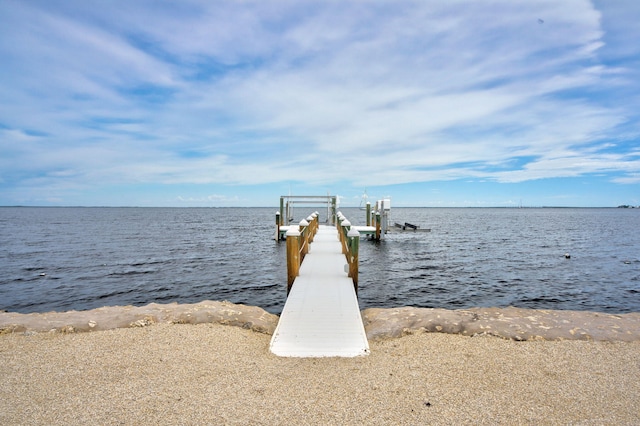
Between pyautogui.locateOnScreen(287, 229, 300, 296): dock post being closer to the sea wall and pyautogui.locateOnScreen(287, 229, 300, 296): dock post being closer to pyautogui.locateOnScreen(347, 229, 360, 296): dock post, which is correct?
pyautogui.locateOnScreen(347, 229, 360, 296): dock post

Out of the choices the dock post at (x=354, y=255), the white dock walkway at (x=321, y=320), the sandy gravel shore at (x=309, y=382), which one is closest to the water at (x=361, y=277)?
the white dock walkway at (x=321, y=320)

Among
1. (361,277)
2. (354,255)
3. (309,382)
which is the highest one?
(354,255)

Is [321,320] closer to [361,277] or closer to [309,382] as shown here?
[309,382]

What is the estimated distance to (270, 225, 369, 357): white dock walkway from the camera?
207 inches

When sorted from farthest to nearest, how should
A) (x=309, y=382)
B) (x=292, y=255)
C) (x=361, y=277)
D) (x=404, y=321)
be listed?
(x=361, y=277) → (x=292, y=255) → (x=404, y=321) → (x=309, y=382)

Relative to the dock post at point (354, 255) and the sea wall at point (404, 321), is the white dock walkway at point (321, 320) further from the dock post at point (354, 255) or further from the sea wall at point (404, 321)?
the sea wall at point (404, 321)

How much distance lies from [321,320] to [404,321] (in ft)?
4.79

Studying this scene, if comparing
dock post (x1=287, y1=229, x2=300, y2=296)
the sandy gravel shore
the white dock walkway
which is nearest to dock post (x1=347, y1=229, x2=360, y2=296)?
the white dock walkway

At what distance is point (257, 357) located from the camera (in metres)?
4.99

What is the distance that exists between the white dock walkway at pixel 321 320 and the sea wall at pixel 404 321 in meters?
0.37

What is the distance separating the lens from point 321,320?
20.9 feet

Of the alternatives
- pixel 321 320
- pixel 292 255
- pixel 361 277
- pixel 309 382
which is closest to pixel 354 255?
pixel 292 255

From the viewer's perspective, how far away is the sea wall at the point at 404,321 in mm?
5684

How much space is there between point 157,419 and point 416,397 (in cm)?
268
